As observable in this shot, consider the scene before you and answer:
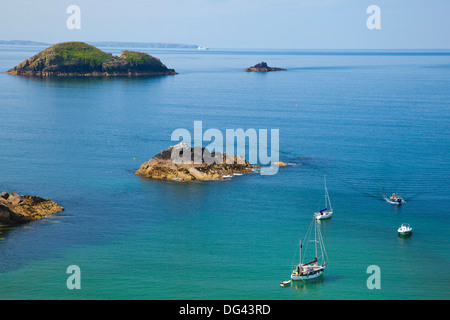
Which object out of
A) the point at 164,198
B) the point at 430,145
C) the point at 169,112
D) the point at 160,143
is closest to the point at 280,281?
the point at 164,198

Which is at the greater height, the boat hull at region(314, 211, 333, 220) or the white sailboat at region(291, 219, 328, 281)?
the boat hull at region(314, 211, 333, 220)

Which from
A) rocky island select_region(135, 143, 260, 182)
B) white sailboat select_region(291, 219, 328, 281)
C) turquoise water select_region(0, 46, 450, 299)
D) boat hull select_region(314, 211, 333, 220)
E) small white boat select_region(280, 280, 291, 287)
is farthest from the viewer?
rocky island select_region(135, 143, 260, 182)

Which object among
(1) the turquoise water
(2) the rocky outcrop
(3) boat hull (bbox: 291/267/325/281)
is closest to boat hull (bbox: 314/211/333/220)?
(1) the turquoise water

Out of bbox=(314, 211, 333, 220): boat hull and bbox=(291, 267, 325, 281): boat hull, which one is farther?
bbox=(314, 211, 333, 220): boat hull

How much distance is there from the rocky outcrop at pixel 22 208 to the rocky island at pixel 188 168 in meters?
21.2

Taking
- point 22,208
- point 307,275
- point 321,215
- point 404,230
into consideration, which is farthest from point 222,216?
point 22,208

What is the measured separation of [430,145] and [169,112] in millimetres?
78028

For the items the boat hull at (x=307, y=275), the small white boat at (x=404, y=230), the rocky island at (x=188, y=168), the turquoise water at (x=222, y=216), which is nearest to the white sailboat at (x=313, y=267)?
the boat hull at (x=307, y=275)

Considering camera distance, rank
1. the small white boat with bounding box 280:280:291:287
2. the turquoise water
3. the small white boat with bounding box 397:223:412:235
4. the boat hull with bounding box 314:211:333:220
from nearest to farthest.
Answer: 1. the small white boat with bounding box 280:280:291:287
2. the turquoise water
3. the small white boat with bounding box 397:223:412:235
4. the boat hull with bounding box 314:211:333:220

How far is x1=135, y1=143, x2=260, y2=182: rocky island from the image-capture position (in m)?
92.9

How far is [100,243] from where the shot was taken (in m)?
65.4

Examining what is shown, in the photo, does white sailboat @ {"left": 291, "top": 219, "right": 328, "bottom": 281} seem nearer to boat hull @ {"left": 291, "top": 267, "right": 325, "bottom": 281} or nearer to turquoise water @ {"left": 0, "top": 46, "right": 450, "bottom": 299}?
boat hull @ {"left": 291, "top": 267, "right": 325, "bottom": 281}

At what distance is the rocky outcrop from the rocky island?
21166mm
